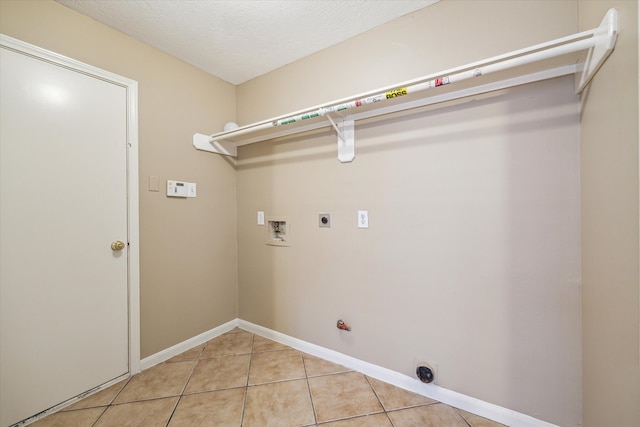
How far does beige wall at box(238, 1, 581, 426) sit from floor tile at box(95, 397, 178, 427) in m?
0.95

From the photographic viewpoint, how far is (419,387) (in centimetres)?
150

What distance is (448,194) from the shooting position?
4.60 ft

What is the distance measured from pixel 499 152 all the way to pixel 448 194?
316 millimetres

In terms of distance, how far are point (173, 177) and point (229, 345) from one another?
4.83 ft

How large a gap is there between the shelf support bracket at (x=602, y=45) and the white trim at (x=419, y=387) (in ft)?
5.27

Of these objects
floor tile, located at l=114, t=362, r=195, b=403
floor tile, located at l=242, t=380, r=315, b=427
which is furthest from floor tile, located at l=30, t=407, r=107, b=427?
floor tile, located at l=242, t=380, r=315, b=427

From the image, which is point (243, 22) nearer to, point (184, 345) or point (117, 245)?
point (117, 245)

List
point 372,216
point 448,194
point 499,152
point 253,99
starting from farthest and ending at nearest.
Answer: point 253,99, point 372,216, point 448,194, point 499,152

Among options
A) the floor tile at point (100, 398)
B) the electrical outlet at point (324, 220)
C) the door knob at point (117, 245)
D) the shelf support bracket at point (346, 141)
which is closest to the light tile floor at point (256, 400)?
the floor tile at point (100, 398)

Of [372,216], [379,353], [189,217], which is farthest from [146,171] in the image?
[379,353]

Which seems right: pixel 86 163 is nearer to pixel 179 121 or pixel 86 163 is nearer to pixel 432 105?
pixel 179 121

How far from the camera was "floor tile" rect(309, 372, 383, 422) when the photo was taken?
1.37 m

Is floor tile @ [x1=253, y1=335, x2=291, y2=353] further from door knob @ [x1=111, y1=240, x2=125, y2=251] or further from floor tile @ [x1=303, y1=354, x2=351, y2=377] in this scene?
door knob @ [x1=111, y1=240, x2=125, y2=251]

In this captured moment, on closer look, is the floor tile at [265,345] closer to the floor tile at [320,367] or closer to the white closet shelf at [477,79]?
the floor tile at [320,367]
